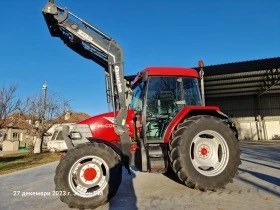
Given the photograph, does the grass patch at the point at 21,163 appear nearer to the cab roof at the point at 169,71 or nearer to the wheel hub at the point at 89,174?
the wheel hub at the point at 89,174

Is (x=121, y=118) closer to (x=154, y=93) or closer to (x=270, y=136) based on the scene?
(x=154, y=93)

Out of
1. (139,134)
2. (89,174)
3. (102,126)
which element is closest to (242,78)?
(139,134)

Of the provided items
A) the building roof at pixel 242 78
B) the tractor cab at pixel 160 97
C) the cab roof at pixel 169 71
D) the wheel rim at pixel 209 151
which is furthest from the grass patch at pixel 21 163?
the wheel rim at pixel 209 151

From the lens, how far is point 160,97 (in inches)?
227

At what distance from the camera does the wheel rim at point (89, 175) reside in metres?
4.73

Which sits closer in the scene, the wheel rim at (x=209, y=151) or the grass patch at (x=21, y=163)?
the wheel rim at (x=209, y=151)

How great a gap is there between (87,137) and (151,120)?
139cm

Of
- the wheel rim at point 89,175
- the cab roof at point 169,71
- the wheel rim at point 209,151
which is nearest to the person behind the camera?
the wheel rim at point 89,175

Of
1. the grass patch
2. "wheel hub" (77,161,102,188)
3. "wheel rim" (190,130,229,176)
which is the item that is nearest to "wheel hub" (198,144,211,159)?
"wheel rim" (190,130,229,176)

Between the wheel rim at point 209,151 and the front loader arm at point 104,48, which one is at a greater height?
the front loader arm at point 104,48

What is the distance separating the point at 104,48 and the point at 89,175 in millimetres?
2753

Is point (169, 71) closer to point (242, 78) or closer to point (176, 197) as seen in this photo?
point (176, 197)

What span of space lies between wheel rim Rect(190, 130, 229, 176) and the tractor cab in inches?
29.6

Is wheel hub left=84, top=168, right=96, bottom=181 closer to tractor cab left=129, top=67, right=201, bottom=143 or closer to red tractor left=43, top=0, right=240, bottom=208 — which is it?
red tractor left=43, top=0, right=240, bottom=208
